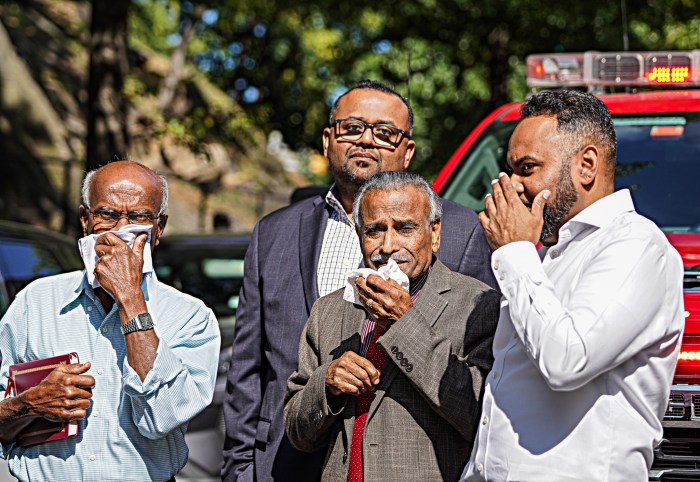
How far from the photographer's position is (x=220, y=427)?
22.4 feet

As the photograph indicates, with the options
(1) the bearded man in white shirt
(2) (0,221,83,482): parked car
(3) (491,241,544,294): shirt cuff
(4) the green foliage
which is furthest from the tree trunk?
(3) (491,241,544,294): shirt cuff

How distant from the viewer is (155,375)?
3213mm

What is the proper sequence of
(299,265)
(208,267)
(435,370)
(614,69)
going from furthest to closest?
(208,267), (614,69), (299,265), (435,370)

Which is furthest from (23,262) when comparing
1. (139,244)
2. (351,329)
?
(351,329)

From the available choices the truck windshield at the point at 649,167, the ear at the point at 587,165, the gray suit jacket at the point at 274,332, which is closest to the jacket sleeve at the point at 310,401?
the gray suit jacket at the point at 274,332

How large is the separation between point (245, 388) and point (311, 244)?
0.61 m

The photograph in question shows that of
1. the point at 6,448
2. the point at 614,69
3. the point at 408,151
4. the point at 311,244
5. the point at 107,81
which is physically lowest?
the point at 6,448

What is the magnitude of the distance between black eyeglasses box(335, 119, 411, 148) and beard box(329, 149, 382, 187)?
63mm

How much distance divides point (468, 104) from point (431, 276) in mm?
14987

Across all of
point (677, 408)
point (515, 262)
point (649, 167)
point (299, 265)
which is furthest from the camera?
point (649, 167)

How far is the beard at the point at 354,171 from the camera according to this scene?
13.6ft

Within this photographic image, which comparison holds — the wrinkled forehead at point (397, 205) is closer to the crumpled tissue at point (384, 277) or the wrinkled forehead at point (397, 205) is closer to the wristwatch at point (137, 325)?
the crumpled tissue at point (384, 277)

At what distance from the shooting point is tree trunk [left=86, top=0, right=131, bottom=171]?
34.8 feet

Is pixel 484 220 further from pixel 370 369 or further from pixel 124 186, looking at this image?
pixel 124 186
